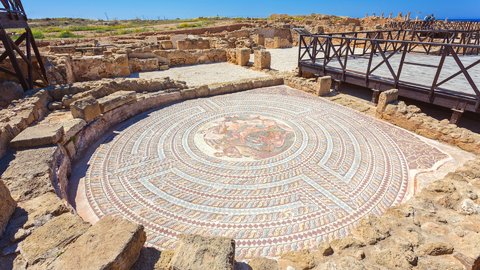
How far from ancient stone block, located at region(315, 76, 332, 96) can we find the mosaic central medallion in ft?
9.70

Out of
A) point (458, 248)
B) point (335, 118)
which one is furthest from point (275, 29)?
point (458, 248)

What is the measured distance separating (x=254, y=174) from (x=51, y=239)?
330 centimetres

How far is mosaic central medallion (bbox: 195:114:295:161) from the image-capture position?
5801mm

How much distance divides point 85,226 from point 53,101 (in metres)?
6.66

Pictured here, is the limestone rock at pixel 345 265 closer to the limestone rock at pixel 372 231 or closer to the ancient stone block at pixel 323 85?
the limestone rock at pixel 372 231

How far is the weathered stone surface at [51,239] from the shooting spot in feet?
8.05

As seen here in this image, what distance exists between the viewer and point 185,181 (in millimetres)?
4875

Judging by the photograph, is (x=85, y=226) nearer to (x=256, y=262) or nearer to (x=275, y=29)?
(x=256, y=262)

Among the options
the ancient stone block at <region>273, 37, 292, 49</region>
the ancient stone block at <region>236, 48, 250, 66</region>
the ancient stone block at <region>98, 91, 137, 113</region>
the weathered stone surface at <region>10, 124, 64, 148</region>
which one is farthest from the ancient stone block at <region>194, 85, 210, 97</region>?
the ancient stone block at <region>273, 37, 292, 49</region>

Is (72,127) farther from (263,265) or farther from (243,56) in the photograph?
(243,56)

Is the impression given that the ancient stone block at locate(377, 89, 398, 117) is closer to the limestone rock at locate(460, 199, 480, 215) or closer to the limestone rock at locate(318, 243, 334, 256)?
the limestone rock at locate(460, 199, 480, 215)

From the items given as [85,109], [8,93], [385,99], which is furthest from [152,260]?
[8,93]

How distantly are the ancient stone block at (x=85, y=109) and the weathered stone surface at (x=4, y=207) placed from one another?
12.0 feet

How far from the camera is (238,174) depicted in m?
5.07
